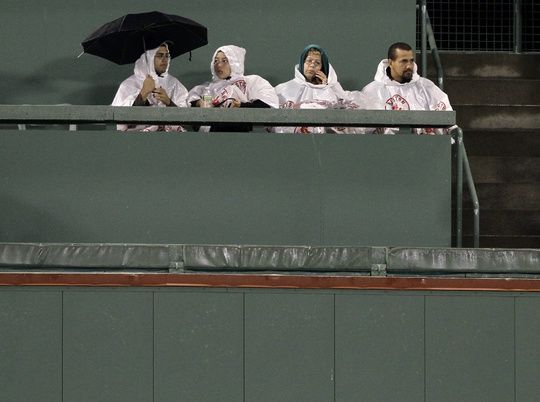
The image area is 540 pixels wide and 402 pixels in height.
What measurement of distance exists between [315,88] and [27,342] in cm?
416

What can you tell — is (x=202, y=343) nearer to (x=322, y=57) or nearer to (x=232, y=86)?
(x=322, y=57)

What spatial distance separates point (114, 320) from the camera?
10.4 metres

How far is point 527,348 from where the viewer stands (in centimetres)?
1045

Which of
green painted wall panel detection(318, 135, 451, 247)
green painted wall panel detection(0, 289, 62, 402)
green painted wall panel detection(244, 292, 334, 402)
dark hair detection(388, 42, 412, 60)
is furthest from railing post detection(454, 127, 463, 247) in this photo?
green painted wall panel detection(0, 289, 62, 402)

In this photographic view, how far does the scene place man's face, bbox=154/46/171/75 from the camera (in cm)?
1332

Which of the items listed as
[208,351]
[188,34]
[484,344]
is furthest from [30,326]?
[188,34]

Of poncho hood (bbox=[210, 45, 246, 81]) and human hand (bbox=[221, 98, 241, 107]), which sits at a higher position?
poncho hood (bbox=[210, 45, 246, 81])

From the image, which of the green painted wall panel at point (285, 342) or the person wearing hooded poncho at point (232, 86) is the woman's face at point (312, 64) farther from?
the green painted wall panel at point (285, 342)

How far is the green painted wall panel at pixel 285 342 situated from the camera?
410 inches

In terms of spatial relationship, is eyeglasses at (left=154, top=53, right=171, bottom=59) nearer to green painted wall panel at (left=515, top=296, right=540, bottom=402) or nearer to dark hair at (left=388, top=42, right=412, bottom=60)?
dark hair at (left=388, top=42, right=412, bottom=60)

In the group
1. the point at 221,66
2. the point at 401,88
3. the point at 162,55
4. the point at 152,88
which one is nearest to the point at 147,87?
the point at 152,88

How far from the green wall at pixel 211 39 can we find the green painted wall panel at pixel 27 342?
16.8ft

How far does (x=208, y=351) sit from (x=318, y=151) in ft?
6.26

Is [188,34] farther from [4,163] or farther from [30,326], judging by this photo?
[30,326]
